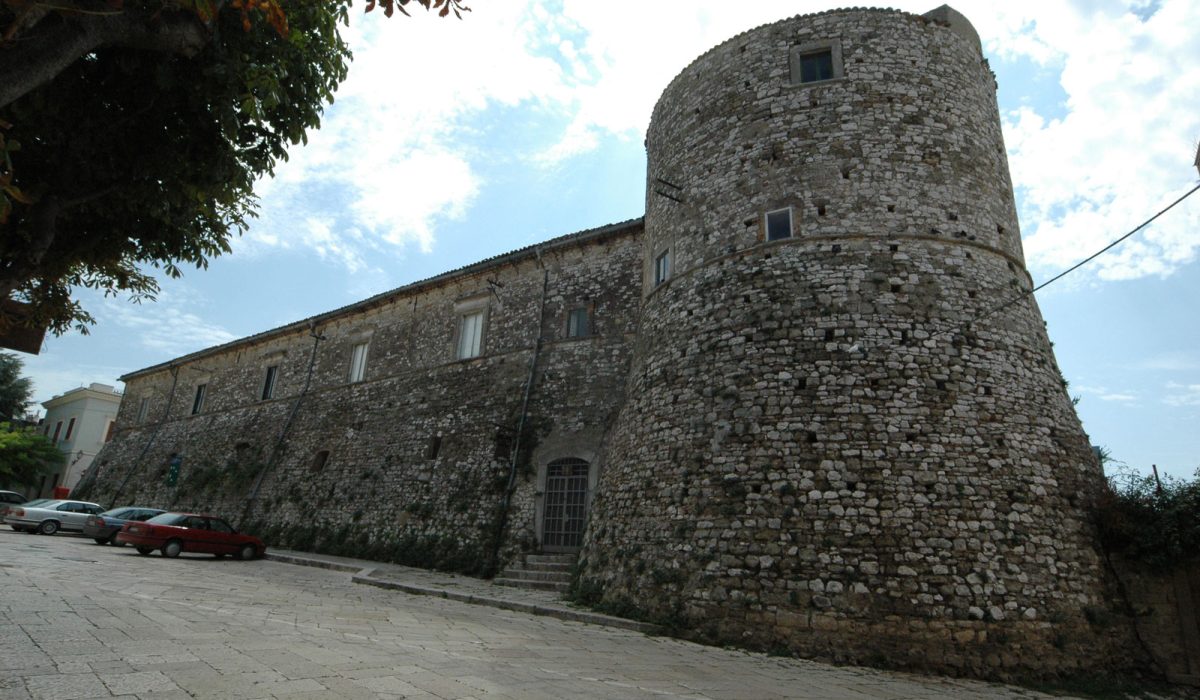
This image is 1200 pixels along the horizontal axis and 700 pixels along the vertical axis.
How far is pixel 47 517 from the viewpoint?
19.2 m

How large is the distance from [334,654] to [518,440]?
31.8ft

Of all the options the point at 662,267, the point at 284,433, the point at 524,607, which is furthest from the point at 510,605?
the point at 284,433

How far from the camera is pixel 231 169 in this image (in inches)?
240

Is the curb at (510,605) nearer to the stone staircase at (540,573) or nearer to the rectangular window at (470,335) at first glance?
the stone staircase at (540,573)

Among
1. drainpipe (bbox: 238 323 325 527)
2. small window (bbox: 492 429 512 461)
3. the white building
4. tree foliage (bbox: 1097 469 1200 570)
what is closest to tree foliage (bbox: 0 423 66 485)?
the white building

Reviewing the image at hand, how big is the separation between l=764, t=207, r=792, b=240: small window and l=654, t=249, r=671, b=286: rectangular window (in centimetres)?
211

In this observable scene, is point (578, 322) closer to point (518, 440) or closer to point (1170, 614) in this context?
point (518, 440)

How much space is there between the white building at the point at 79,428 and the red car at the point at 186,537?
2786cm

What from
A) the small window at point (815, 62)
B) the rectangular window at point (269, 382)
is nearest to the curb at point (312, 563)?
the rectangular window at point (269, 382)

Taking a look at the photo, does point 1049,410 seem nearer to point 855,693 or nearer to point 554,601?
point 855,693

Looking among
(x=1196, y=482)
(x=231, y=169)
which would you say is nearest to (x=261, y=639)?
(x=231, y=169)

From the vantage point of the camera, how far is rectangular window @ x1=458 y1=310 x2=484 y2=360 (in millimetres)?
17911

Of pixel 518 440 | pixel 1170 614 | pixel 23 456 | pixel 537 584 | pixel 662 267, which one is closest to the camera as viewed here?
pixel 1170 614

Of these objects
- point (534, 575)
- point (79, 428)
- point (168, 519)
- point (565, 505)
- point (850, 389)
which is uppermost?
point (79, 428)
